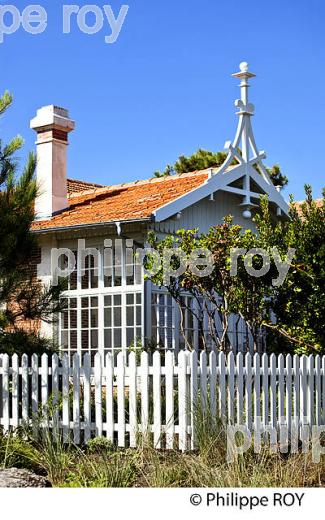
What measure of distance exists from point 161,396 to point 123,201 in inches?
248

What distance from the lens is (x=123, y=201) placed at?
1627cm

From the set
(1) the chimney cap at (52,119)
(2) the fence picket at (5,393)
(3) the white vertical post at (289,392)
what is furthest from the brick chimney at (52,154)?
(3) the white vertical post at (289,392)

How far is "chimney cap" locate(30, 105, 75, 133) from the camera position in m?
17.2

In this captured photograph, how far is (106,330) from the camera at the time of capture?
1570 cm

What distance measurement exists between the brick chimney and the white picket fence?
563 cm

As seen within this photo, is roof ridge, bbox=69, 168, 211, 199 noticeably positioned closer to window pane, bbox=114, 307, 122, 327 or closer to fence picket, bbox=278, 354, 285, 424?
window pane, bbox=114, 307, 122, 327

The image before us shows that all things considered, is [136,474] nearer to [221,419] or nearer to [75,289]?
[221,419]

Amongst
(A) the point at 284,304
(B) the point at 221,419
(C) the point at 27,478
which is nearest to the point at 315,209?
(A) the point at 284,304

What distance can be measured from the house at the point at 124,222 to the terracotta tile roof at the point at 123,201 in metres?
0.03

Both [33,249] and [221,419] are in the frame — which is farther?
[33,249]

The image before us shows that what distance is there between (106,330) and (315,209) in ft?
17.4

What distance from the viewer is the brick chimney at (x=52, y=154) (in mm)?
17188

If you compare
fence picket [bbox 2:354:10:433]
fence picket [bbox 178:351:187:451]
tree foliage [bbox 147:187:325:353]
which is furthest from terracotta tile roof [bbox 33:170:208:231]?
fence picket [bbox 178:351:187:451]

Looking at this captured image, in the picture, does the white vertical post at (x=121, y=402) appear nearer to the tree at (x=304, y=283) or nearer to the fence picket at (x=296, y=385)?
the fence picket at (x=296, y=385)
